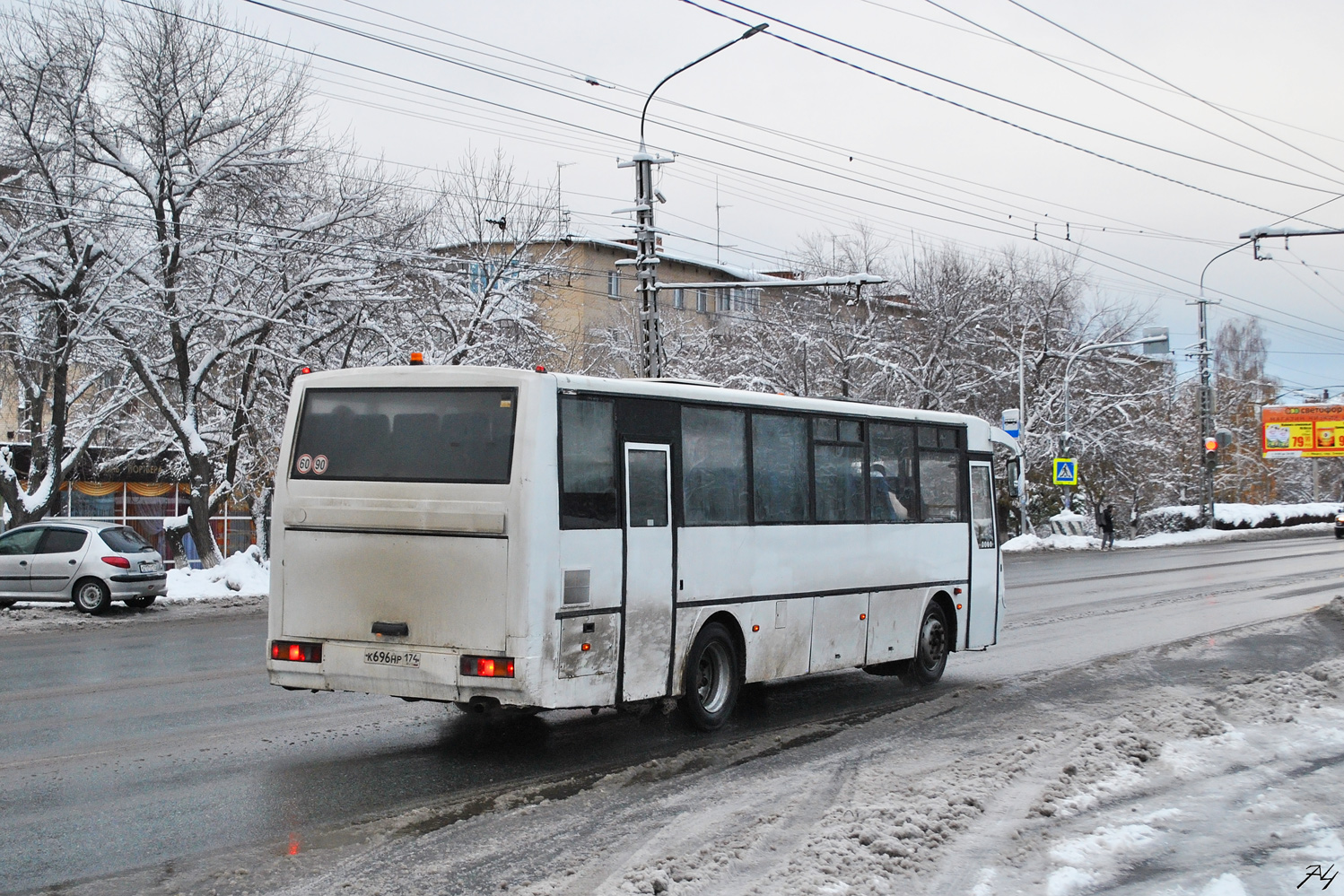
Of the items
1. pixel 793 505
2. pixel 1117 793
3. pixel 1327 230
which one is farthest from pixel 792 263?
pixel 1117 793

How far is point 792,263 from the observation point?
165 ft

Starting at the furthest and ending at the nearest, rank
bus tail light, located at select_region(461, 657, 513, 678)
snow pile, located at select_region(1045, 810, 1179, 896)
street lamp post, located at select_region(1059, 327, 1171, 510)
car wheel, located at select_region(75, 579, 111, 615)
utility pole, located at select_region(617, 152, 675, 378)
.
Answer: street lamp post, located at select_region(1059, 327, 1171, 510)
utility pole, located at select_region(617, 152, 675, 378)
car wheel, located at select_region(75, 579, 111, 615)
bus tail light, located at select_region(461, 657, 513, 678)
snow pile, located at select_region(1045, 810, 1179, 896)

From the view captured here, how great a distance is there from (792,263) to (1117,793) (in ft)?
142

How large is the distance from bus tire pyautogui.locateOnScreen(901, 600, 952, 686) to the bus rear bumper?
5.86 m

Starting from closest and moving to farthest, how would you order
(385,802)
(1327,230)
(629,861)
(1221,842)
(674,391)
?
(629,861), (1221,842), (385,802), (674,391), (1327,230)

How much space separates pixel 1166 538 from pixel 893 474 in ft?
148

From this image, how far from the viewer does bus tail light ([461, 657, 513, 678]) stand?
843 centimetres

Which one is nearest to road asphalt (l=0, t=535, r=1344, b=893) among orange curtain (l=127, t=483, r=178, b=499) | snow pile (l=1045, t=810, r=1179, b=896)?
snow pile (l=1045, t=810, r=1179, b=896)

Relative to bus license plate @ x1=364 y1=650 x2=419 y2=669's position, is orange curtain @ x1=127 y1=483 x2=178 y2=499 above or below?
above

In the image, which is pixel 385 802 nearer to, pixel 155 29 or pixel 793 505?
pixel 793 505

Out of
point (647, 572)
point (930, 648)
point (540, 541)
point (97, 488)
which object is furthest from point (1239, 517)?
point (540, 541)

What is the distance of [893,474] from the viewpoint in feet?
42.2

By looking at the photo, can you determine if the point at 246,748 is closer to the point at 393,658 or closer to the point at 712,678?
the point at 393,658

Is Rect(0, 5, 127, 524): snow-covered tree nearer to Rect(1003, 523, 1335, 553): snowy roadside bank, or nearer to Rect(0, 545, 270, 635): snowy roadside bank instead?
Rect(0, 545, 270, 635): snowy roadside bank
